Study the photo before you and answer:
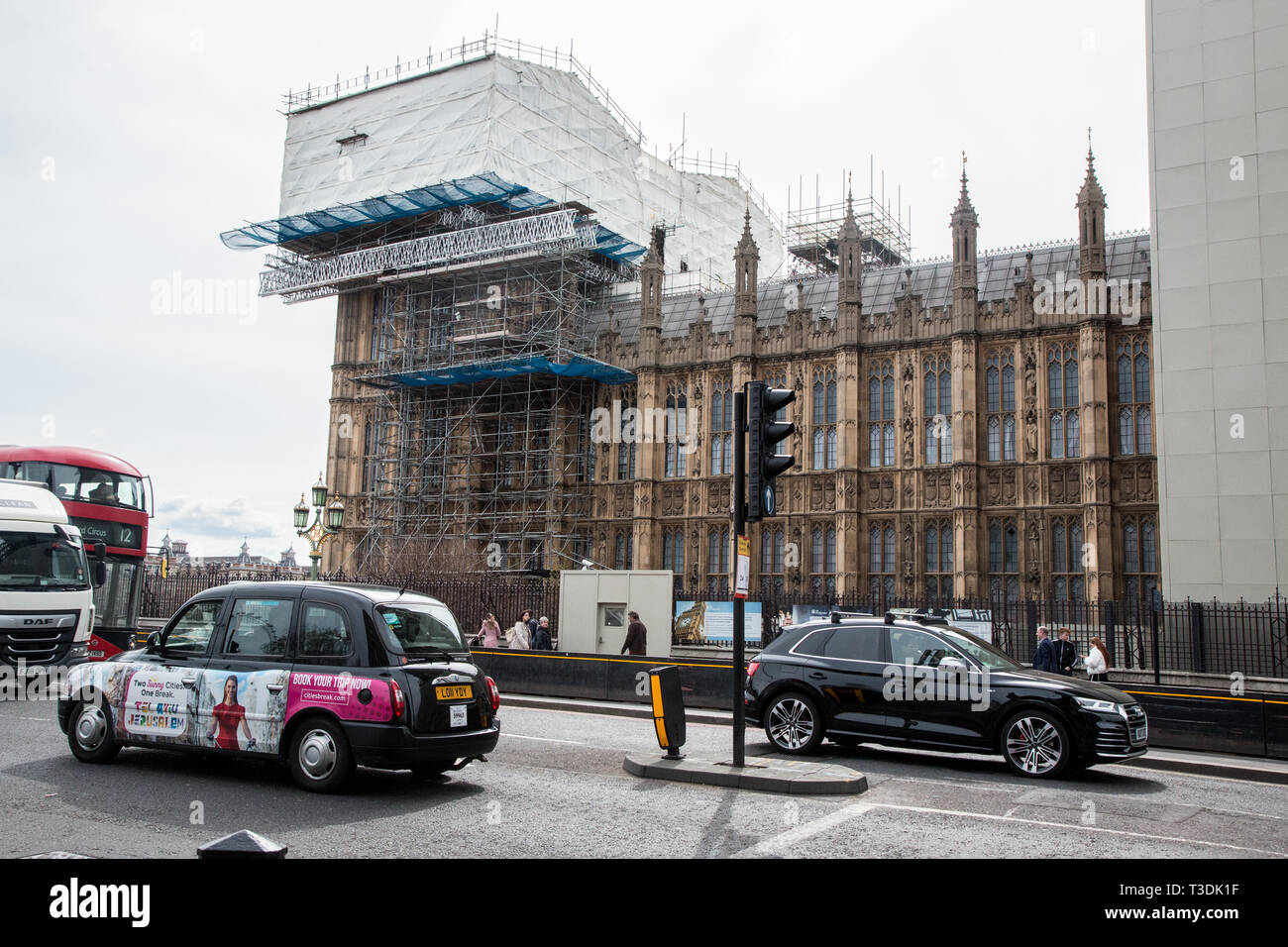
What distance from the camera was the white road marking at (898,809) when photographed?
7.30 meters

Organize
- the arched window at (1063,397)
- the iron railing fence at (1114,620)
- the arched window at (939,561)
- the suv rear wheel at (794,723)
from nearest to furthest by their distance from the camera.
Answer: the suv rear wheel at (794,723)
the iron railing fence at (1114,620)
the arched window at (1063,397)
the arched window at (939,561)

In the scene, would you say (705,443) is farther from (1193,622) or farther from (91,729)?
(91,729)

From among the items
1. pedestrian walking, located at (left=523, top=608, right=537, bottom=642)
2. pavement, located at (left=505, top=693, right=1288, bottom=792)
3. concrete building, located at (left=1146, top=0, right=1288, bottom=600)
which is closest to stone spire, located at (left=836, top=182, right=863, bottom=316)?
concrete building, located at (left=1146, top=0, right=1288, bottom=600)

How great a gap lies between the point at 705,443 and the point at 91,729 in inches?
1269

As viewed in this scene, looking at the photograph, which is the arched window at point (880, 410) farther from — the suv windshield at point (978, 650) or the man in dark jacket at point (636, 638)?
the suv windshield at point (978, 650)

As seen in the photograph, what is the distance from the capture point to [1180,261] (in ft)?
73.1

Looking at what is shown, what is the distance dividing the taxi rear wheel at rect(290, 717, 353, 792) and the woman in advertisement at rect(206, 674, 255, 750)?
Answer: 504mm

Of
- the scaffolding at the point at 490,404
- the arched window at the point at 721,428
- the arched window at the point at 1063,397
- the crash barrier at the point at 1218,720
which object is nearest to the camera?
the crash barrier at the point at 1218,720

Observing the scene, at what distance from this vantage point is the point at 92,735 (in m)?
9.77

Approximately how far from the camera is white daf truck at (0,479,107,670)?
1583cm

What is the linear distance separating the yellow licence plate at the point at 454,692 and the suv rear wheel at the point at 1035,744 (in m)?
5.71

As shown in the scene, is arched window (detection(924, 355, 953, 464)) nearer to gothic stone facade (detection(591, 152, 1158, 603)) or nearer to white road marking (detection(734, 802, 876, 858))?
gothic stone facade (detection(591, 152, 1158, 603))

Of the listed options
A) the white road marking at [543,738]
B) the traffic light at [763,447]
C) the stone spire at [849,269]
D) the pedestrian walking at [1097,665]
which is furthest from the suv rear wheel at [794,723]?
the stone spire at [849,269]
